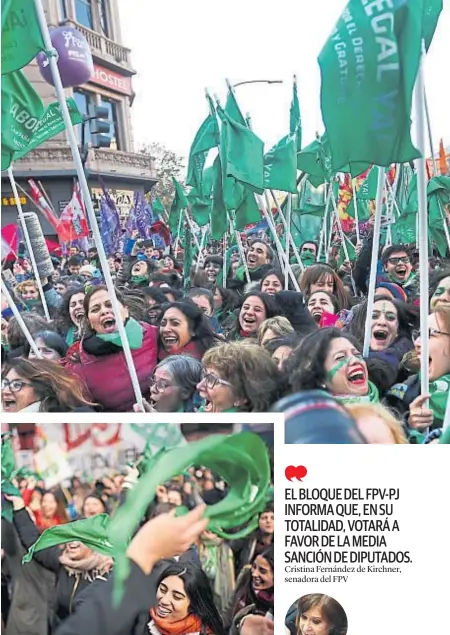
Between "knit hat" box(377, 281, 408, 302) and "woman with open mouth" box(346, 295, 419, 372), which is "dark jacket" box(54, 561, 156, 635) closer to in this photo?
"woman with open mouth" box(346, 295, 419, 372)

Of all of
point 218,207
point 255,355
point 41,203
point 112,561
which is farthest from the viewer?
point 218,207

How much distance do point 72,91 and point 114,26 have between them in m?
0.28

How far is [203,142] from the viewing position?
271cm

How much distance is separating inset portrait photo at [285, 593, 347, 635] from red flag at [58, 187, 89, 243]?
60.8 inches

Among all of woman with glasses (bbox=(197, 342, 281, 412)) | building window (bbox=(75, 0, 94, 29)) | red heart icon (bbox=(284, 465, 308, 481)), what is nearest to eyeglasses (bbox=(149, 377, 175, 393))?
woman with glasses (bbox=(197, 342, 281, 412))

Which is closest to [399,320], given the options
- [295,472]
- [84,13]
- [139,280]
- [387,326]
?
[387,326]

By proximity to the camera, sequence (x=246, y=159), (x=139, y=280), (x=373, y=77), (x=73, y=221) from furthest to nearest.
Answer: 1. (x=139, y=280)
2. (x=246, y=159)
3. (x=73, y=221)
4. (x=373, y=77)

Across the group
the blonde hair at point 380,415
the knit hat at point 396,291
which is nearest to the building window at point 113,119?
the knit hat at point 396,291

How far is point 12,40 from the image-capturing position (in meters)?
2.24

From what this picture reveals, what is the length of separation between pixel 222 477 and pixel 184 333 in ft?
2.21

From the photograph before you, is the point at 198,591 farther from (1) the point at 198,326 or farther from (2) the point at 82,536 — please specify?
(1) the point at 198,326

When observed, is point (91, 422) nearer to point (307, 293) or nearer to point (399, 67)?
point (307, 293)

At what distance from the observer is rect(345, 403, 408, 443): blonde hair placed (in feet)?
7.33

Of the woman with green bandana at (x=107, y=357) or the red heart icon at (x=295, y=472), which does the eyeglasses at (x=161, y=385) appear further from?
the red heart icon at (x=295, y=472)
